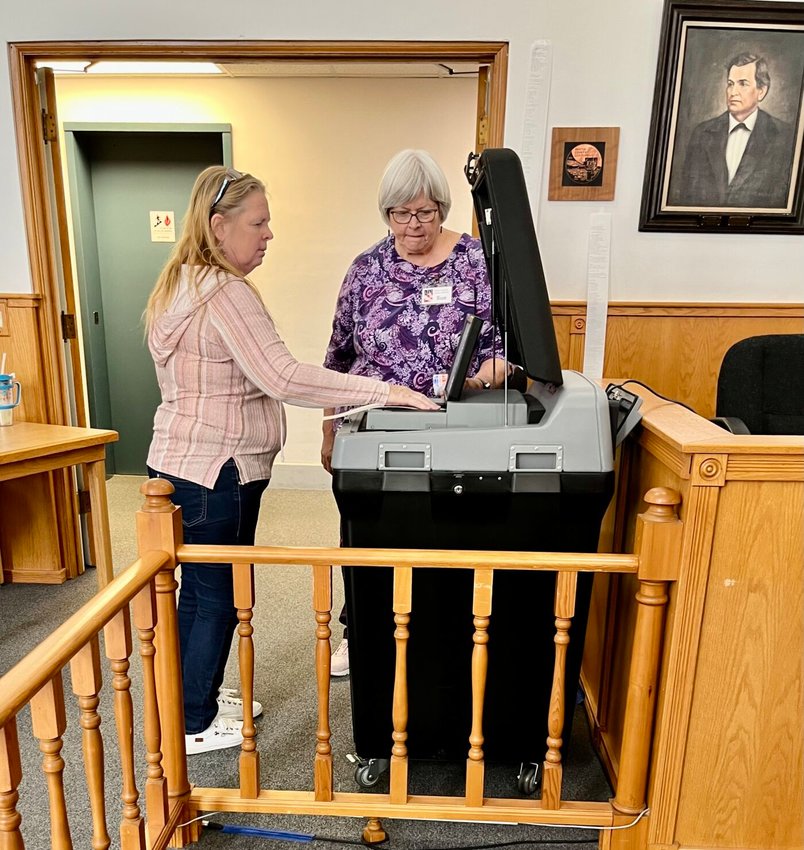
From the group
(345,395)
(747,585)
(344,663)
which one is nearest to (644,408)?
(747,585)

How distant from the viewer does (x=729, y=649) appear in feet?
3.98

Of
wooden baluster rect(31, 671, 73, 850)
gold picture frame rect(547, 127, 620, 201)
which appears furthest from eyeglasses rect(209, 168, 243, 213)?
gold picture frame rect(547, 127, 620, 201)

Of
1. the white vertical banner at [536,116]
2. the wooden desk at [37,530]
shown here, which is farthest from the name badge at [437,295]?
the wooden desk at [37,530]

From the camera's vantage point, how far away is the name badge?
1.74 metres

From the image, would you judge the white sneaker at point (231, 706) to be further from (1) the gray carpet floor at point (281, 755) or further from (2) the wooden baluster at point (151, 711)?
(2) the wooden baluster at point (151, 711)

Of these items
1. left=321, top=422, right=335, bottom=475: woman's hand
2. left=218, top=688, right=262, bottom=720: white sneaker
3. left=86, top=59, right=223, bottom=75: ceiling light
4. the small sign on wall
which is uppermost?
left=86, top=59, right=223, bottom=75: ceiling light

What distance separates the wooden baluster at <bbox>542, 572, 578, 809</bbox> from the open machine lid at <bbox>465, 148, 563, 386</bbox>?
1.29ft

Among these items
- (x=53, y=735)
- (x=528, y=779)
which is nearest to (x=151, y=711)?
(x=53, y=735)

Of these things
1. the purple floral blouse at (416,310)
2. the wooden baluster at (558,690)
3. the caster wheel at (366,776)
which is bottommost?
the caster wheel at (366,776)

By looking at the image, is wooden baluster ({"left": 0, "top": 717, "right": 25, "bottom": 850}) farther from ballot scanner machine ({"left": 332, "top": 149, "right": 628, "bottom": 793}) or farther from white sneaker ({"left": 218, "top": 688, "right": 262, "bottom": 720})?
white sneaker ({"left": 218, "top": 688, "right": 262, "bottom": 720})

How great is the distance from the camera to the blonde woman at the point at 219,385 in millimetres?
1434

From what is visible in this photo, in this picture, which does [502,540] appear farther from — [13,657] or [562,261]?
[13,657]

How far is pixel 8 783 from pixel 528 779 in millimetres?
1142

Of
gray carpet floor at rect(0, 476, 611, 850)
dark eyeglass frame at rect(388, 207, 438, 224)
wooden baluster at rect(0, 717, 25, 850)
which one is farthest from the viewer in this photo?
dark eyeglass frame at rect(388, 207, 438, 224)
